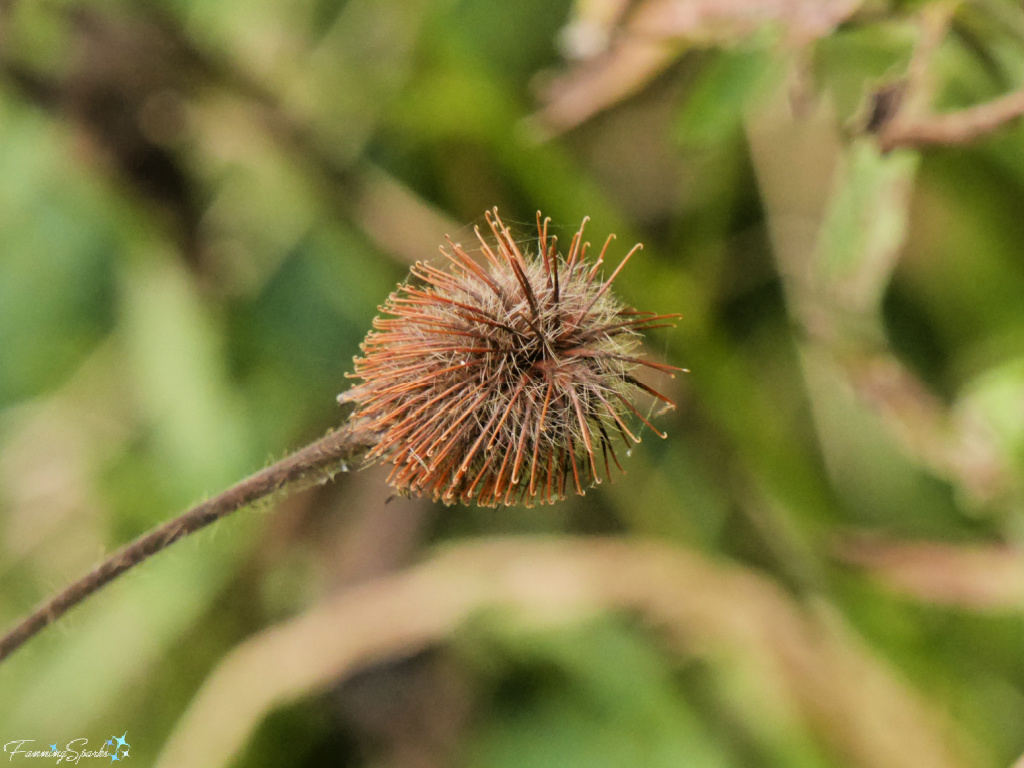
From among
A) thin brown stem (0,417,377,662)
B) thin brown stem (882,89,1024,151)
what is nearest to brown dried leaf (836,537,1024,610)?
thin brown stem (882,89,1024,151)

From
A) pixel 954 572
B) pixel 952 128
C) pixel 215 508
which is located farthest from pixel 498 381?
pixel 954 572

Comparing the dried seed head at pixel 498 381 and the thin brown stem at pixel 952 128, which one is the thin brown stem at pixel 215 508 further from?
the thin brown stem at pixel 952 128

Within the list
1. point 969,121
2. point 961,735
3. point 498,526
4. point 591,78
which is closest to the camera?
point 969,121

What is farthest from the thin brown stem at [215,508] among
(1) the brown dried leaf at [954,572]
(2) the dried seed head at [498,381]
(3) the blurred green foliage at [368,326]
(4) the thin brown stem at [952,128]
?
(1) the brown dried leaf at [954,572]

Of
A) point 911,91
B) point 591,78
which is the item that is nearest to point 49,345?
point 591,78

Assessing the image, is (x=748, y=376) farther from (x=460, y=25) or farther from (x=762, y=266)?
(x=460, y=25)
